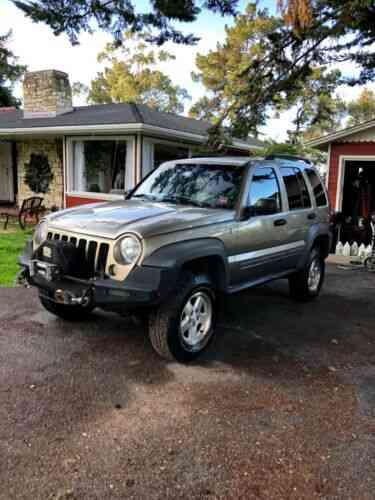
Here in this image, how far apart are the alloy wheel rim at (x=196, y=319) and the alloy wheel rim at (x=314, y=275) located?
2561 millimetres

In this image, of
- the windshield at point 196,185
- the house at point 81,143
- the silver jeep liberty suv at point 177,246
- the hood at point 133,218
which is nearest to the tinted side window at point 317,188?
the silver jeep liberty suv at point 177,246

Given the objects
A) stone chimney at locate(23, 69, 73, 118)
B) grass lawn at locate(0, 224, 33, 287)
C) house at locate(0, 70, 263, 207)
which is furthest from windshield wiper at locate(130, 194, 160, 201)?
stone chimney at locate(23, 69, 73, 118)

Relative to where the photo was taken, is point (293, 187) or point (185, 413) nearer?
point (185, 413)

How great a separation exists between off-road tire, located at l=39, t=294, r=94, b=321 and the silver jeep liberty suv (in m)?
0.01

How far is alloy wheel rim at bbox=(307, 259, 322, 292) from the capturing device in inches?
252

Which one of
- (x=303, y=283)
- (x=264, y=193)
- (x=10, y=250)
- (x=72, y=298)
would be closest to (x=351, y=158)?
(x=303, y=283)

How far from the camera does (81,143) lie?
13.3 metres

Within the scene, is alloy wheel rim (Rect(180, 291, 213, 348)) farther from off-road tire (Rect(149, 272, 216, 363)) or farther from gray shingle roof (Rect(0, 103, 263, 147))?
gray shingle roof (Rect(0, 103, 263, 147))

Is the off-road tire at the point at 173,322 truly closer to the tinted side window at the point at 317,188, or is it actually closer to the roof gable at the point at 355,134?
the tinted side window at the point at 317,188

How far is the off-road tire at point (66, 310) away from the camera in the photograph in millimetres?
4980

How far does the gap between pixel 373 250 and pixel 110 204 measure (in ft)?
21.9

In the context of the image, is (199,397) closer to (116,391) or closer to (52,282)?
(116,391)

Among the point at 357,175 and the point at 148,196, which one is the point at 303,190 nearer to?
the point at 148,196

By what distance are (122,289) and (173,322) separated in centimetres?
59
